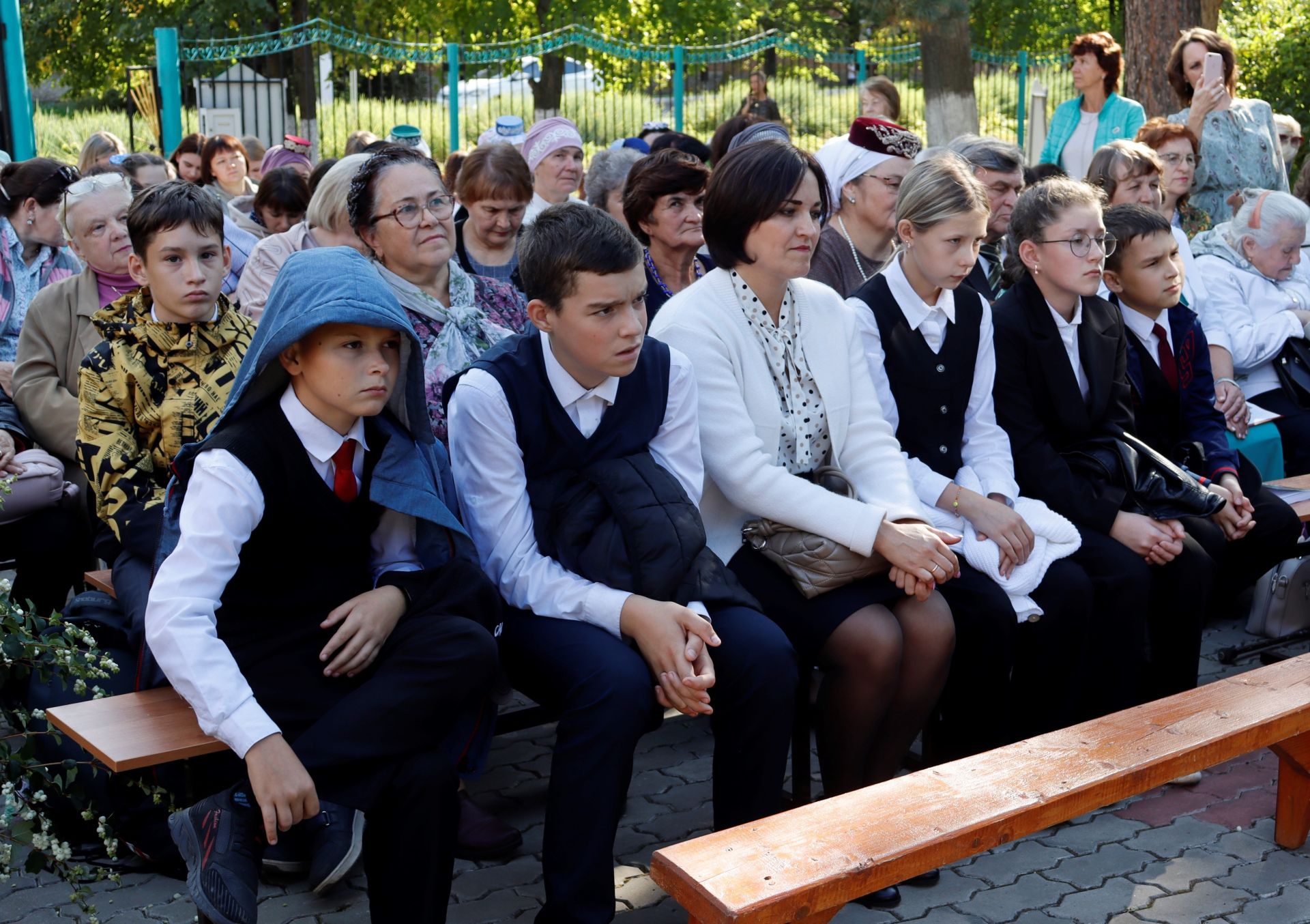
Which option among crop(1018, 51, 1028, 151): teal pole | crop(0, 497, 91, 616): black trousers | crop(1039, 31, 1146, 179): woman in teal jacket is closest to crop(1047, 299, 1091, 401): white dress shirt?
crop(0, 497, 91, 616): black trousers

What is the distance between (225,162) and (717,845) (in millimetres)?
7082

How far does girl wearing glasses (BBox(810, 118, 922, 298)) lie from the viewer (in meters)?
4.81

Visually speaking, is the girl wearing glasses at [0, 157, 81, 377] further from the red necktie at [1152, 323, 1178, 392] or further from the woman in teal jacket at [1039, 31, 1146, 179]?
the woman in teal jacket at [1039, 31, 1146, 179]

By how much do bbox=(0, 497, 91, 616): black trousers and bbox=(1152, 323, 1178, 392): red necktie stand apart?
11.6 feet

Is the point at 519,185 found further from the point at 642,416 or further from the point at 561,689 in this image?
the point at 561,689

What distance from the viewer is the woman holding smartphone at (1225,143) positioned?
7008 millimetres

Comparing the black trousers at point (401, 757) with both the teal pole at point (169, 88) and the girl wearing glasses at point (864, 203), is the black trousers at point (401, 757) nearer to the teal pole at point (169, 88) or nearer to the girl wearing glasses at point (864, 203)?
the girl wearing glasses at point (864, 203)

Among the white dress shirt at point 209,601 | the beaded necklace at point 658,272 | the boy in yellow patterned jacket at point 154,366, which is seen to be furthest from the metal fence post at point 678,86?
the white dress shirt at point 209,601

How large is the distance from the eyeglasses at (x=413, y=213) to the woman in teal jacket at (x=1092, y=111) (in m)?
4.83

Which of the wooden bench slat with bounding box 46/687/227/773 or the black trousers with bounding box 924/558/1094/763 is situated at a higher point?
the wooden bench slat with bounding box 46/687/227/773

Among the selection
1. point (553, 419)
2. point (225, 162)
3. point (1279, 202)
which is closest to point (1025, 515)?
point (553, 419)

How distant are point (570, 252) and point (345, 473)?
29.0 inches

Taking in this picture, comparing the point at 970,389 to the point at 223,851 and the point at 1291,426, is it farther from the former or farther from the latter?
the point at 223,851

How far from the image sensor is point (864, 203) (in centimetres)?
488
